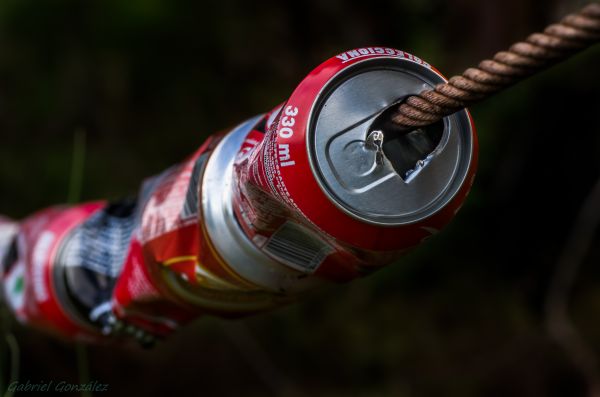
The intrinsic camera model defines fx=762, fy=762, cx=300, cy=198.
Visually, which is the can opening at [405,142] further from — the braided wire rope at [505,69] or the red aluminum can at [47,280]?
the red aluminum can at [47,280]

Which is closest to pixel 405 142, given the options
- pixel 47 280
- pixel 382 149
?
pixel 382 149

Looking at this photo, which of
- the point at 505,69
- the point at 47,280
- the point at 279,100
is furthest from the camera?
the point at 279,100

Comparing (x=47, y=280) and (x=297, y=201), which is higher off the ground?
(x=297, y=201)

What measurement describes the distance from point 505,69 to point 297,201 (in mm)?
200

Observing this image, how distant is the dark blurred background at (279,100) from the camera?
1618mm

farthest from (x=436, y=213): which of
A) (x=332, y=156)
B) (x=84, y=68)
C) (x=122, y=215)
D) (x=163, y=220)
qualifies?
(x=84, y=68)

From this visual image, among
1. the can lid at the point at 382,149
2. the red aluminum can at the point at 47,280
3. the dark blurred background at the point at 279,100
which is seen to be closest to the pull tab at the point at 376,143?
the can lid at the point at 382,149

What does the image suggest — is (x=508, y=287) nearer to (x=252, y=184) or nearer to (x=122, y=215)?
(x=122, y=215)

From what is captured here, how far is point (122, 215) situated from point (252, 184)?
0.43m

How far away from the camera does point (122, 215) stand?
110cm

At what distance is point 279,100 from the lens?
2109 mm

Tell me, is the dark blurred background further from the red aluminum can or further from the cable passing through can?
the cable passing through can

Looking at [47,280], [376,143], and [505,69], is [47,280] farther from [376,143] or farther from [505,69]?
[505,69]

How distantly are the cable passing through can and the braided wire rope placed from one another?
0.09 ft
